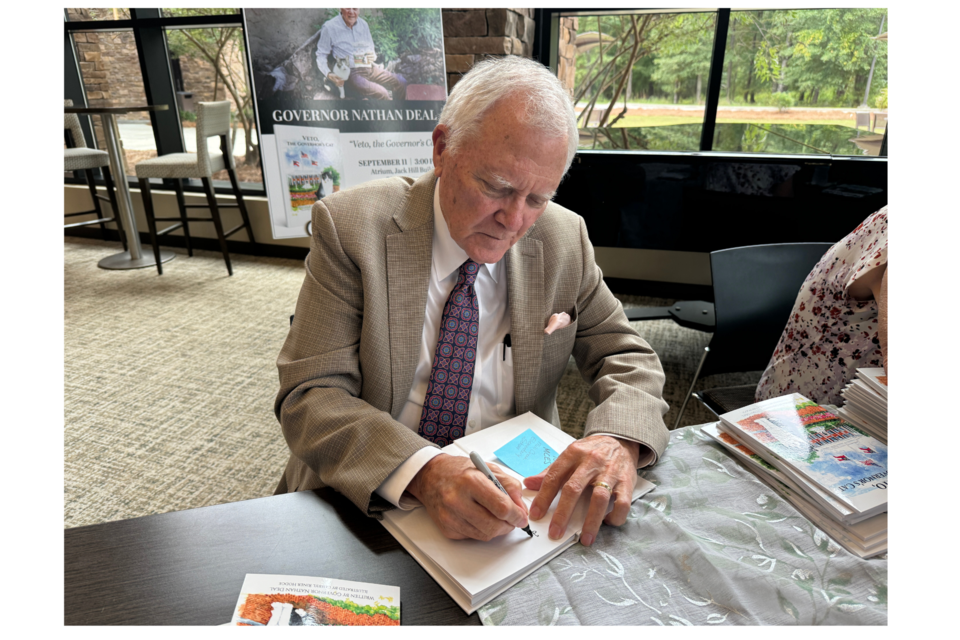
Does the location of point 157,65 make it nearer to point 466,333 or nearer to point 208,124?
point 208,124

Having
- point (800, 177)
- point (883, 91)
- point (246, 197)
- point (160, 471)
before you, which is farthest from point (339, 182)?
point (883, 91)

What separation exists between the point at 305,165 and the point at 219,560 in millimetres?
2664

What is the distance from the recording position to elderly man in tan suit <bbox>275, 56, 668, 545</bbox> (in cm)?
81

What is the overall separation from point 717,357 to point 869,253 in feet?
2.39

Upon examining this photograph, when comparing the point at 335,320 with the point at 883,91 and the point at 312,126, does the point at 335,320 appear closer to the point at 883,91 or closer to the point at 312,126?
the point at 312,126

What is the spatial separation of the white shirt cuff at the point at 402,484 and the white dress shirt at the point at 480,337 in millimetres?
308

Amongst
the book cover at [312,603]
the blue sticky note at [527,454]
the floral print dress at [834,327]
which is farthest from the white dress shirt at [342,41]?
the book cover at [312,603]

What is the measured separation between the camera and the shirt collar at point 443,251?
111 cm

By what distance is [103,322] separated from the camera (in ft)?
11.2

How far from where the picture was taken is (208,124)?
149 inches

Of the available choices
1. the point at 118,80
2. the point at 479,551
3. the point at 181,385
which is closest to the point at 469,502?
the point at 479,551

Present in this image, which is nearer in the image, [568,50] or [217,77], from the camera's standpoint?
[568,50]

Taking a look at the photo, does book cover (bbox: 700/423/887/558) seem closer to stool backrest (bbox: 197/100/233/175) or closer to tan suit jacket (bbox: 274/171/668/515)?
tan suit jacket (bbox: 274/171/668/515)

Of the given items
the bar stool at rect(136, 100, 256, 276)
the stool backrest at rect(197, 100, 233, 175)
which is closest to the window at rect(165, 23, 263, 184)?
the bar stool at rect(136, 100, 256, 276)
